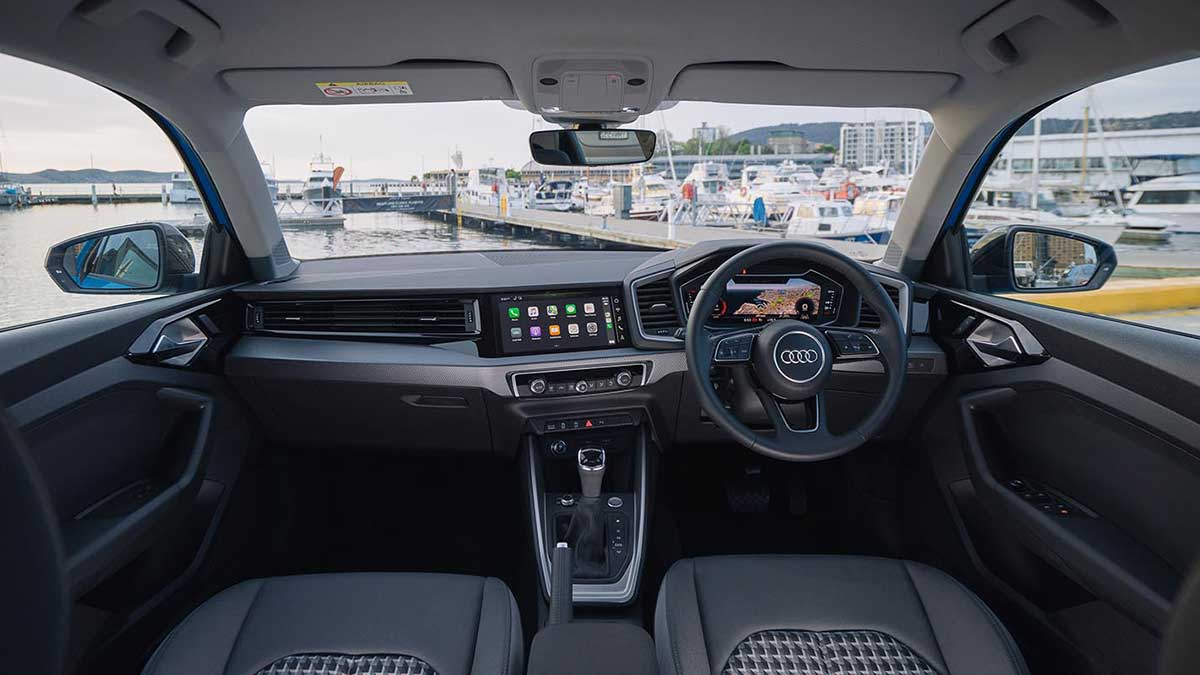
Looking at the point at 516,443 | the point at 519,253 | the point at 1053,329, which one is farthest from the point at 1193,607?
the point at 519,253

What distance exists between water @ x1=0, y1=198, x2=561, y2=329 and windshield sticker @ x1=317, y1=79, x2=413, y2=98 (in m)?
0.50

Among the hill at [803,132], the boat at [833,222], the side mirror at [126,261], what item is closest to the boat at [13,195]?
the side mirror at [126,261]

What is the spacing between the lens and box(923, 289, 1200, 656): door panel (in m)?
1.91

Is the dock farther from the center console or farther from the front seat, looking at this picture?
the front seat

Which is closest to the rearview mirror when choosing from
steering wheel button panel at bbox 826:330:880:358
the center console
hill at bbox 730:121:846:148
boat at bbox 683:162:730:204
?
boat at bbox 683:162:730:204

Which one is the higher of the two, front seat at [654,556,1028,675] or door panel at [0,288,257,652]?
door panel at [0,288,257,652]

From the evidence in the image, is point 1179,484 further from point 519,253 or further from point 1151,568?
point 519,253

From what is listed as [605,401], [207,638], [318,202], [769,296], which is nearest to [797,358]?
[769,296]

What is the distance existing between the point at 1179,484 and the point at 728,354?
114 cm

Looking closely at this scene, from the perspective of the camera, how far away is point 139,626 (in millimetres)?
2221

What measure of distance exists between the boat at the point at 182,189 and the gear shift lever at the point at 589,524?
5.49 ft

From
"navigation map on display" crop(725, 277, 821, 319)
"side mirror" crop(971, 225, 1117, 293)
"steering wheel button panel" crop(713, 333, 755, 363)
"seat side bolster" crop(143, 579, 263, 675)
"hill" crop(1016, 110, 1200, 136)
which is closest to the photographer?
"seat side bolster" crop(143, 579, 263, 675)

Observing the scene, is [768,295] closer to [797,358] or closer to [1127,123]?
[797,358]

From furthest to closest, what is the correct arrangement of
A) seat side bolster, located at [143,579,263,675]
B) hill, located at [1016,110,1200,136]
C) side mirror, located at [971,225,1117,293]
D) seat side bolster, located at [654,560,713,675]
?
side mirror, located at [971,225,1117,293]
hill, located at [1016,110,1200,136]
seat side bolster, located at [654,560,713,675]
seat side bolster, located at [143,579,263,675]
